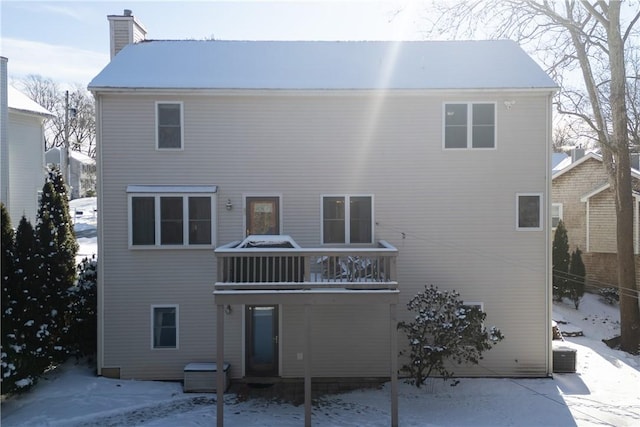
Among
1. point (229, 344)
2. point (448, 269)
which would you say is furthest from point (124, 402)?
point (448, 269)

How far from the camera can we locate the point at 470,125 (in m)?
12.8

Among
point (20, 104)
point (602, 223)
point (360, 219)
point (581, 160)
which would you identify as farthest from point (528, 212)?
point (20, 104)

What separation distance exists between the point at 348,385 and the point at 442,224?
4502 millimetres

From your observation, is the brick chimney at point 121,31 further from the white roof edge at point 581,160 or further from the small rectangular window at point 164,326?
the white roof edge at point 581,160

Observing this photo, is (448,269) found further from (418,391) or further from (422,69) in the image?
(422,69)

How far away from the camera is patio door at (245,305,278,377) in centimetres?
1269

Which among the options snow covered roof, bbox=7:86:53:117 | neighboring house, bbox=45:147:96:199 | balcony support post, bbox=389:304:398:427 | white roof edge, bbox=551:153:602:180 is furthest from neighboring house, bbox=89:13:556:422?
neighboring house, bbox=45:147:96:199

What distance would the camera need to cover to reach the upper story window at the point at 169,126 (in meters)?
12.6

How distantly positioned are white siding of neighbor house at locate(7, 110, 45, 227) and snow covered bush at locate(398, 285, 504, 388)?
15019 mm

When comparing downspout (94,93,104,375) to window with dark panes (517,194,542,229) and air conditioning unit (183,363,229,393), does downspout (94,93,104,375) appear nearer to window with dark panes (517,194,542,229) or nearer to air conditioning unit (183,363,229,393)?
air conditioning unit (183,363,229,393)

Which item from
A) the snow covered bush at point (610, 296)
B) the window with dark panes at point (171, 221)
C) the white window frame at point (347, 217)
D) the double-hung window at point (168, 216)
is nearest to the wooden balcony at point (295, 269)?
the white window frame at point (347, 217)

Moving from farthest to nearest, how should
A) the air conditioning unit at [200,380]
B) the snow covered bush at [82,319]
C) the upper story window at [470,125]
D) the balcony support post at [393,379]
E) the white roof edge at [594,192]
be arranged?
1. the white roof edge at [594,192]
2. the snow covered bush at [82,319]
3. the upper story window at [470,125]
4. the air conditioning unit at [200,380]
5. the balcony support post at [393,379]

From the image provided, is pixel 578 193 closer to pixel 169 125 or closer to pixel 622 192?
pixel 622 192

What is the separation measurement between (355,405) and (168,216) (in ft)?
20.1
